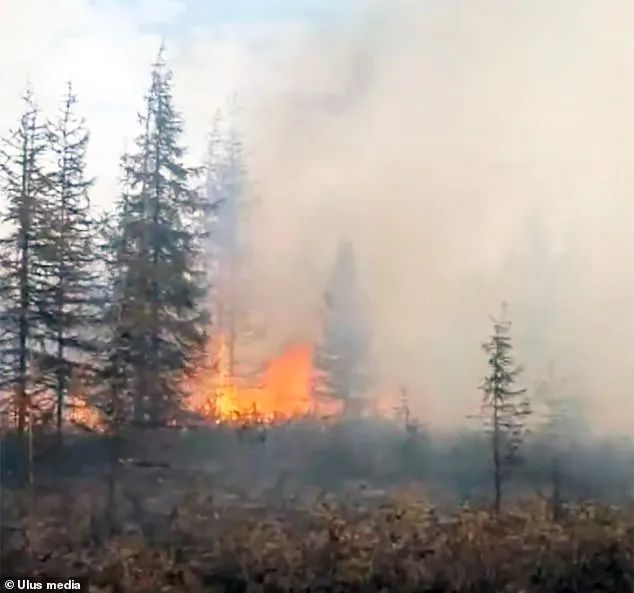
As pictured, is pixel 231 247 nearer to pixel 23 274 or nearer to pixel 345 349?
pixel 345 349

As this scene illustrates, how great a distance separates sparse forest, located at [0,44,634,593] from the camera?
3.09 metres

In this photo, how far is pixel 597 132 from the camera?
10.7 feet

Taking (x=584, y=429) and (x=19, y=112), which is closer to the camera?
(x=584, y=429)

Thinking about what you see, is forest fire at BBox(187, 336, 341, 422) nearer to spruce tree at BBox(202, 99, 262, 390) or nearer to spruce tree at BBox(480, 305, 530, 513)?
spruce tree at BBox(202, 99, 262, 390)

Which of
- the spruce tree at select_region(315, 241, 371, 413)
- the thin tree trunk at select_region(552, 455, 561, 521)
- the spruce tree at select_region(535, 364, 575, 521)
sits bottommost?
the thin tree trunk at select_region(552, 455, 561, 521)

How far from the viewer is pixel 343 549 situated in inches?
122

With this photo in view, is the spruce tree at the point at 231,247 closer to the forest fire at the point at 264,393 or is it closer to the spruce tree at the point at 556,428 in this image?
the forest fire at the point at 264,393

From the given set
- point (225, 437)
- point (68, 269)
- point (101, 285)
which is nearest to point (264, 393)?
point (225, 437)

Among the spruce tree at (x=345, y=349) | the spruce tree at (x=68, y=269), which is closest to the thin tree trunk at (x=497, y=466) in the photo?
the spruce tree at (x=345, y=349)

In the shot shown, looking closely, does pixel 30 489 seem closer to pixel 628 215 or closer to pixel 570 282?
pixel 570 282

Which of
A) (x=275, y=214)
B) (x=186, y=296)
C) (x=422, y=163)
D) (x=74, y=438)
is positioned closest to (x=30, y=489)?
(x=74, y=438)

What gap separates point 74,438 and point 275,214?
3.39ft

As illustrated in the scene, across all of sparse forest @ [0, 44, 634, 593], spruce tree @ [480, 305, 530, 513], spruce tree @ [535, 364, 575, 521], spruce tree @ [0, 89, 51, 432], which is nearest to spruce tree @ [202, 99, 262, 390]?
sparse forest @ [0, 44, 634, 593]

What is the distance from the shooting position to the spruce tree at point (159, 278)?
10.4 ft
